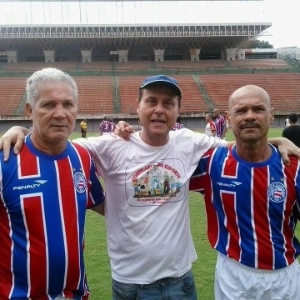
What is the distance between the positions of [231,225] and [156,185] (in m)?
0.58

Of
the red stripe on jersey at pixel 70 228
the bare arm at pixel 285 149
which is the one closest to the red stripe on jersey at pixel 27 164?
the red stripe on jersey at pixel 70 228

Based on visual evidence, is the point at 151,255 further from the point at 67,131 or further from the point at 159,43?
the point at 159,43

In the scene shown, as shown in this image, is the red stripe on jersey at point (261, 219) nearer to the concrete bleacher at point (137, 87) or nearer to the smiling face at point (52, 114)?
the smiling face at point (52, 114)

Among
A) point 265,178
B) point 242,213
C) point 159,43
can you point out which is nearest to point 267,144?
point 265,178

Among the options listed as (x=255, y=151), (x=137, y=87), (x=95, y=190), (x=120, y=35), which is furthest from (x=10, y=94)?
(x=255, y=151)

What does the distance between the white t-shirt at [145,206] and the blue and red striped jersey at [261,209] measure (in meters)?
0.29

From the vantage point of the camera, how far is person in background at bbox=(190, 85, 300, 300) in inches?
110

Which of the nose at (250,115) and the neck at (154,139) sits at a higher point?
the nose at (250,115)

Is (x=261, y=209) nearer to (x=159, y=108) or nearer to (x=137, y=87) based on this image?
(x=159, y=108)

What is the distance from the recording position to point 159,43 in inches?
1922

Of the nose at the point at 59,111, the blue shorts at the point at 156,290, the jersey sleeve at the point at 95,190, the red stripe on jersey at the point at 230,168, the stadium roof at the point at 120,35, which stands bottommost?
the blue shorts at the point at 156,290

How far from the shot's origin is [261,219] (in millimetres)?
2840

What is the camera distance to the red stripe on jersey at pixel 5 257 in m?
2.46

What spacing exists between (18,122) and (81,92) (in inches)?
285
